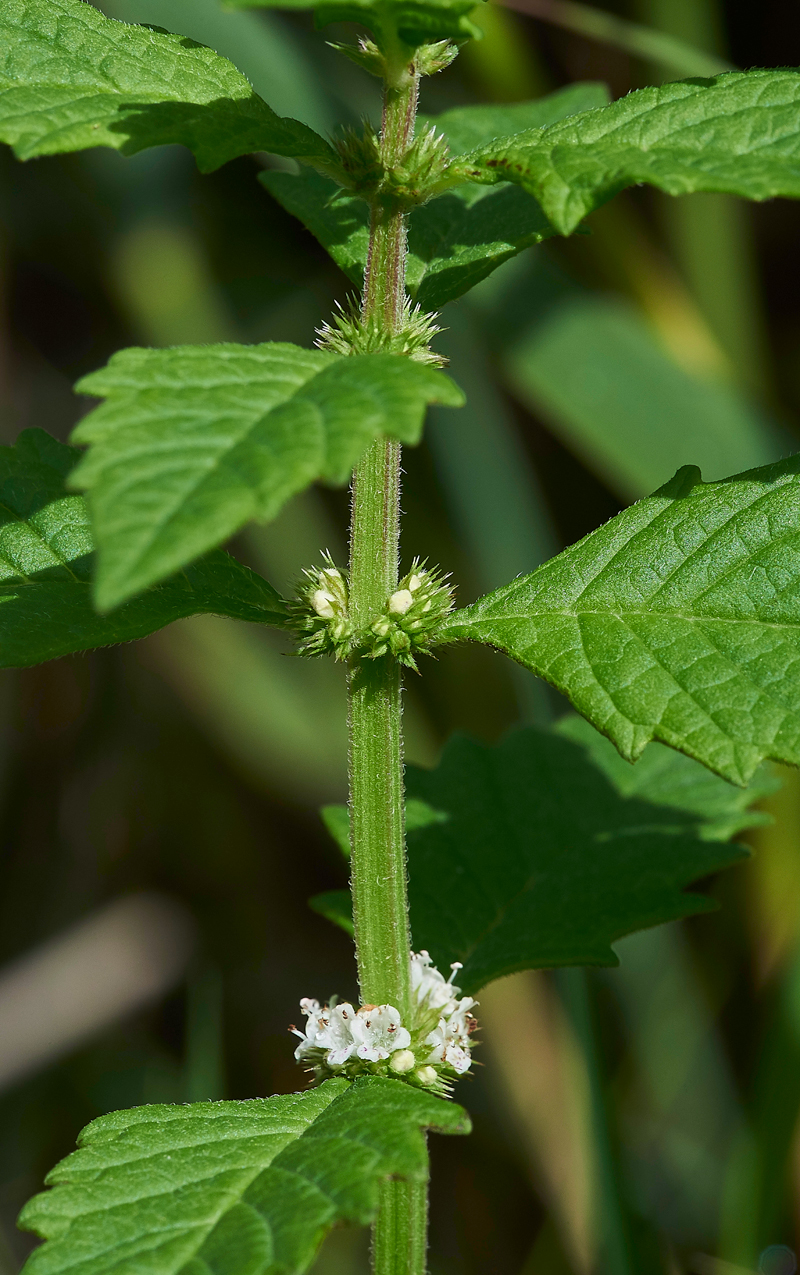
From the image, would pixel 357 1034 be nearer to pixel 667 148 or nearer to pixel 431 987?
pixel 431 987

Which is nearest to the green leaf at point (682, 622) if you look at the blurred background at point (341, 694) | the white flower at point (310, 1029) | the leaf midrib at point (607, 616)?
the leaf midrib at point (607, 616)

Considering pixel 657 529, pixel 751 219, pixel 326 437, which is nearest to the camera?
pixel 326 437

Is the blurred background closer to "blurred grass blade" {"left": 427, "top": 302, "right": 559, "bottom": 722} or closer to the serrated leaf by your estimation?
"blurred grass blade" {"left": 427, "top": 302, "right": 559, "bottom": 722}

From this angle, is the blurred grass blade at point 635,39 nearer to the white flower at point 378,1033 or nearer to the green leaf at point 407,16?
the green leaf at point 407,16

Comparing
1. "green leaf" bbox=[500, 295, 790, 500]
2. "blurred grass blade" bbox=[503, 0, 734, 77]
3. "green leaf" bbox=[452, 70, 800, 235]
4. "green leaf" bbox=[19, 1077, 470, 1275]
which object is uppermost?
"blurred grass blade" bbox=[503, 0, 734, 77]

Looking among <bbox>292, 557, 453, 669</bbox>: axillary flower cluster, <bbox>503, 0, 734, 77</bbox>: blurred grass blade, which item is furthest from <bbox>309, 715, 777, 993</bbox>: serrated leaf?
<bbox>503, 0, 734, 77</bbox>: blurred grass blade

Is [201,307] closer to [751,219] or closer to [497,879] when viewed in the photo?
[751,219]

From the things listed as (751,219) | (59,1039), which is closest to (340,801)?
(59,1039)
